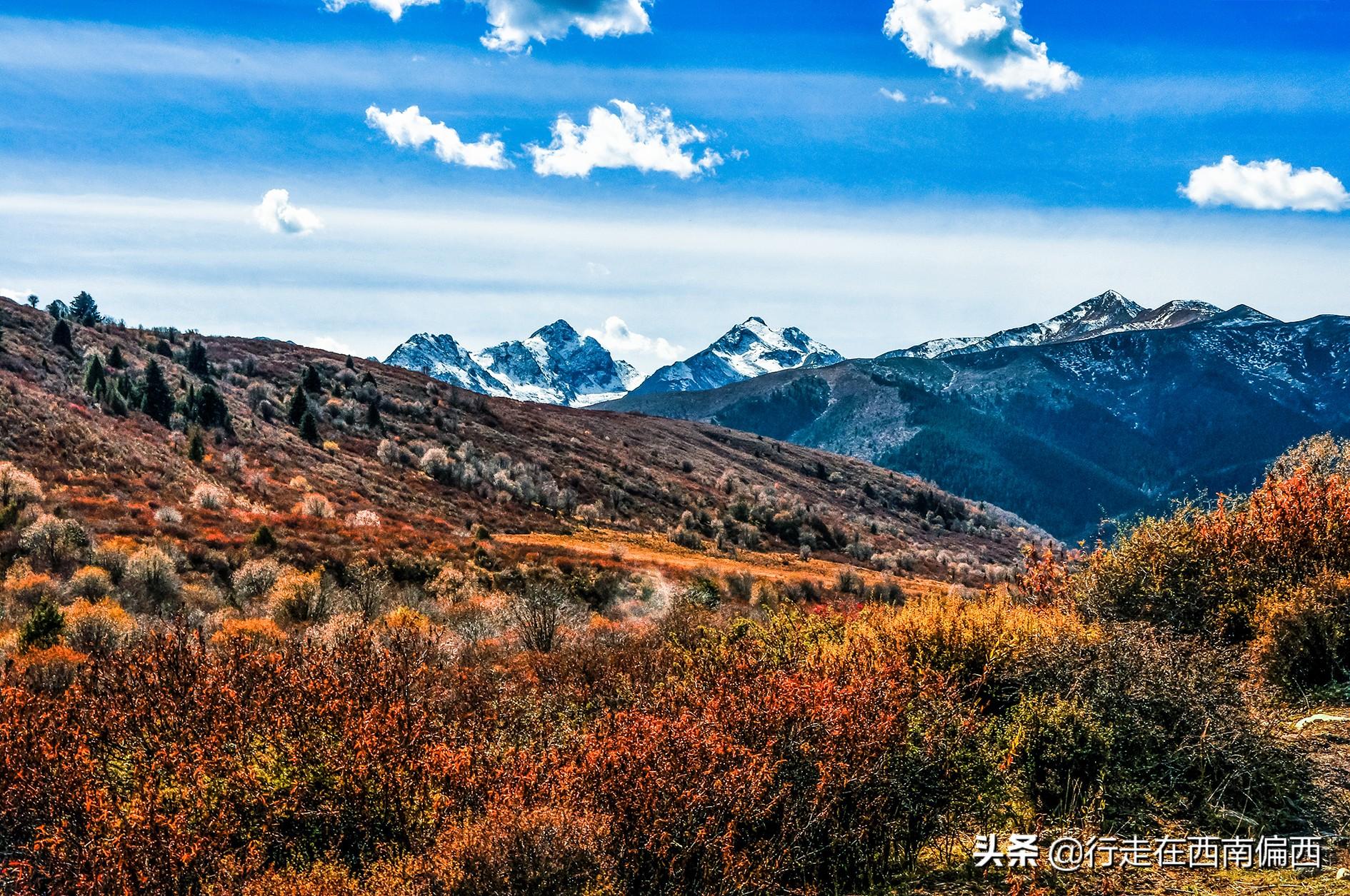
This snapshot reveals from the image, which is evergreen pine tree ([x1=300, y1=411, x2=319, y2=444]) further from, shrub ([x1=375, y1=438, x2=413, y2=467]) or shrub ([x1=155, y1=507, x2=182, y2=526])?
shrub ([x1=155, y1=507, x2=182, y2=526])

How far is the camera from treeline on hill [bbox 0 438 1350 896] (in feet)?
15.4

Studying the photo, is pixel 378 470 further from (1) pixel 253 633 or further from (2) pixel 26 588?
(1) pixel 253 633

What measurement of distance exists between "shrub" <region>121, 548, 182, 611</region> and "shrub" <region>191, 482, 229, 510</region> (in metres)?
12.1

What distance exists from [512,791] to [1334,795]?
249 inches

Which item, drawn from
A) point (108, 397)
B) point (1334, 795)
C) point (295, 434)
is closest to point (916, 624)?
point (1334, 795)

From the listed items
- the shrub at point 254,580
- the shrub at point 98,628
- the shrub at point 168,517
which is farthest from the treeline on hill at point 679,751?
the shrub at point 168,517

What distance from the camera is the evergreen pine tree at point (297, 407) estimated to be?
60938 millimetres

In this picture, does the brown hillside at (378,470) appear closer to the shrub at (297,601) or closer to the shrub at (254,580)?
the shrub at (254,580)

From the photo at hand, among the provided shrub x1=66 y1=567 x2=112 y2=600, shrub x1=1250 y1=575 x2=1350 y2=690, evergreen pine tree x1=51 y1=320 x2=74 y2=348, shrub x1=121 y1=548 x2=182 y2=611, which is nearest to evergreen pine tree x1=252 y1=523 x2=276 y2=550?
shrub x1=121 y1=548 x2=182 y2=611

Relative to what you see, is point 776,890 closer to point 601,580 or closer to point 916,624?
point 916,624

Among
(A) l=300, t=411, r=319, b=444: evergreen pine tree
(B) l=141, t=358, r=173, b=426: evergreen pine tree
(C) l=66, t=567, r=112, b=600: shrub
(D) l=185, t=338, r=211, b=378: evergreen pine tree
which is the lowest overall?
(C) l=66, t=567, r=112, b=600: shrub

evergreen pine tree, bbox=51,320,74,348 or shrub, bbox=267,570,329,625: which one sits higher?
evergreen pine tree, bbox=51,320,74,348

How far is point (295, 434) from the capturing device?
57.1 m

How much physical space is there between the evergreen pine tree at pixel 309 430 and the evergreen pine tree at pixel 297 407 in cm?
250
